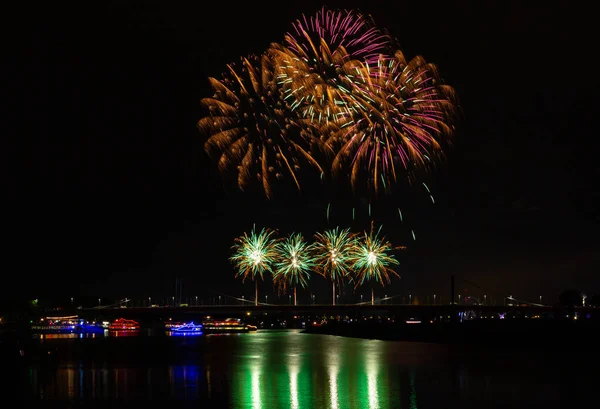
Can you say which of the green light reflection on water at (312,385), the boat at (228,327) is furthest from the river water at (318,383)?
the boat at (228,327)

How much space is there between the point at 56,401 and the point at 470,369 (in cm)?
2224

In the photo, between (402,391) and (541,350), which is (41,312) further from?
(402,391)

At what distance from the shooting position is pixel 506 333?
268 ft

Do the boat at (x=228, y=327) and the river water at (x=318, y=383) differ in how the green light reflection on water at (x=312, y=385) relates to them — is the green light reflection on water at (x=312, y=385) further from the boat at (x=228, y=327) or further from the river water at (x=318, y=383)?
the boat at (x=228, y=327)

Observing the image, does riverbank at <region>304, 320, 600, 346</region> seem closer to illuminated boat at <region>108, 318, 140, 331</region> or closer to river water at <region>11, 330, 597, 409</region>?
river water at <region>11, 330, 597, 409</region>

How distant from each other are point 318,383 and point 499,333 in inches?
1989

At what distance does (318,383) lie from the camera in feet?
122

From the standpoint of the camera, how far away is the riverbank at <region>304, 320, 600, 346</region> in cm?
7162

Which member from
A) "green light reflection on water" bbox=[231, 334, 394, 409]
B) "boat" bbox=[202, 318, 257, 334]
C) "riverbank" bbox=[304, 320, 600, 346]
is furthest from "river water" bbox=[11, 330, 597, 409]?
"boat" bbox=[202, 318, 257, 334]

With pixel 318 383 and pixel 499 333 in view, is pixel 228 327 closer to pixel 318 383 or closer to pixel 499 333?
pixel 499 333

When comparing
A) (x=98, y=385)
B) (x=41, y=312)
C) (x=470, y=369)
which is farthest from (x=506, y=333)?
(x=41, y=312)

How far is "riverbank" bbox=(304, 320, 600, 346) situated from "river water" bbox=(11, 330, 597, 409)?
16586 mm

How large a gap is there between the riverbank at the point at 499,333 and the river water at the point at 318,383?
653 inches

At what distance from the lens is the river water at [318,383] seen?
29.6 m
